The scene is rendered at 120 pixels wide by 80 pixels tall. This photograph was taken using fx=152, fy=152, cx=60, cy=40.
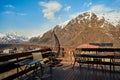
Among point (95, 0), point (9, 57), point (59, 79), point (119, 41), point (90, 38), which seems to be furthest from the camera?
point (90, 38)

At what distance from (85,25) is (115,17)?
721 inches

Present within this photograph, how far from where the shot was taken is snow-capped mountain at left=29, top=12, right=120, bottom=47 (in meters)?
48.1

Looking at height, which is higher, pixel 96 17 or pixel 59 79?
pixel 96 17

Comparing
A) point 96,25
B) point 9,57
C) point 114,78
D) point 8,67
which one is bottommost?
point 114,78

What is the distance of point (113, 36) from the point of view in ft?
159

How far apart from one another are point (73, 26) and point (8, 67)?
6085 cm

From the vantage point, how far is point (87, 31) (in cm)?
5256

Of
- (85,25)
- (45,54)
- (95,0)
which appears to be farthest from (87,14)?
(45,54)

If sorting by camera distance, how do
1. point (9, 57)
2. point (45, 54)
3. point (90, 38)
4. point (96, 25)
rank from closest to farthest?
point (9, 57)
point (45, 54)
point (90, 38)
point (96, 25)

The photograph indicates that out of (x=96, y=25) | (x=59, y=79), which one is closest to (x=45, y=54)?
(x=59, y=79)

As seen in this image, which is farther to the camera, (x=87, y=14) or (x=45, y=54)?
(x=87, y=14)

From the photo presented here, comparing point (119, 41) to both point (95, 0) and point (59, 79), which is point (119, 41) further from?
point (59, 79)

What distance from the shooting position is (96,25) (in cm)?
5666

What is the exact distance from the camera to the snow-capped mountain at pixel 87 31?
48.1 m
